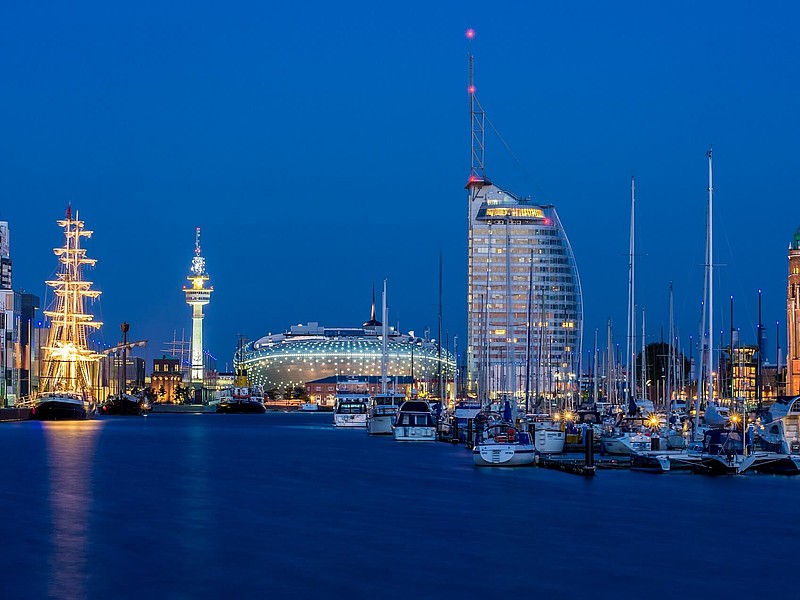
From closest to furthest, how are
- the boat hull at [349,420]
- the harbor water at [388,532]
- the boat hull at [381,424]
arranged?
the harbor water at [388,532]
the boat hull at [381,424]
the boat hull at [349,420]

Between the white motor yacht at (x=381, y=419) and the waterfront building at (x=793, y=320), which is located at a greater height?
the waterfront building at (x=793, y=320)

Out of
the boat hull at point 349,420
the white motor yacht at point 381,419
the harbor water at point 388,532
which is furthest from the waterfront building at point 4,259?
the harbor water at point 388,532

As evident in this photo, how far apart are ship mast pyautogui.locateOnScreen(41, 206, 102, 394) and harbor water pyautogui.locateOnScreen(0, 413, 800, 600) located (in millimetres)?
116973

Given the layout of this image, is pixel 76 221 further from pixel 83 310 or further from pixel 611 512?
pixel 611 512

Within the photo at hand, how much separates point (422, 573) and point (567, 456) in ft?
138

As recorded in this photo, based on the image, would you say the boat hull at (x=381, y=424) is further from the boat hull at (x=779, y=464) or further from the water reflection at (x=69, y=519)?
the boat hull at (x=779, y=464)

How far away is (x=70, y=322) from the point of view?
185 meters

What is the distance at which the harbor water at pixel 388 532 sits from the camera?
96.8 feet

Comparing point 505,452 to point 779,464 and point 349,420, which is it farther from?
point 349,420

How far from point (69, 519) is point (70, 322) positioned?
148 metres

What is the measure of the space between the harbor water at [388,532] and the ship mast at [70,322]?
117 metres

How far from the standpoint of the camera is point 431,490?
51969 millimetres

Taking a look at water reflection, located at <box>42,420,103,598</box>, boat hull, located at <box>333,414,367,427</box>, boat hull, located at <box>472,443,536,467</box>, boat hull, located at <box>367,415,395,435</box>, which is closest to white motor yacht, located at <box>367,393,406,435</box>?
boat hull, located at <box>367,415,395,435</box>

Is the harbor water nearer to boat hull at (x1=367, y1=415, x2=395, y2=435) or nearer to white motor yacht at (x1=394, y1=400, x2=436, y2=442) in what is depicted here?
white motor yacht at (x1=394, y1=400, x2=436, y2=442)
